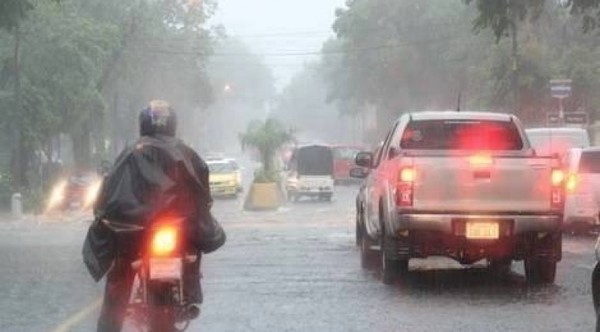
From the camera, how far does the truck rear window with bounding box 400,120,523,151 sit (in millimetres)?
13523

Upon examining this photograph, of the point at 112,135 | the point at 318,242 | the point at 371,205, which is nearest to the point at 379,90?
the point at 112,135

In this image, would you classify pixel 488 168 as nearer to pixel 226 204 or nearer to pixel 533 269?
pixel 533 269

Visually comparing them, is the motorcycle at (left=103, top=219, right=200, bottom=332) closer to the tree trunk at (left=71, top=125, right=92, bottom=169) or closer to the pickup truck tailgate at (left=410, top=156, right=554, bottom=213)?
the pickup truck tailgate at (left=410, top=156, right=554, bottom=213)

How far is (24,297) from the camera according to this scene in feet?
38.8

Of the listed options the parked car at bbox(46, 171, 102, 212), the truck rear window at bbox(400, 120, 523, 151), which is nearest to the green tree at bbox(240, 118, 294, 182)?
the parked car at bbox(46, 171, 102, 212)

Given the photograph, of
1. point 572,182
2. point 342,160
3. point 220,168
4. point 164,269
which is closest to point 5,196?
point 220,168

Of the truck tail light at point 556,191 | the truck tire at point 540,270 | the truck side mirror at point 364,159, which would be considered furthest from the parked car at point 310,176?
the truck tail light at point 556,191

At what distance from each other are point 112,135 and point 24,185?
23.9m

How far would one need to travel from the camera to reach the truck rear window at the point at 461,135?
13.5m

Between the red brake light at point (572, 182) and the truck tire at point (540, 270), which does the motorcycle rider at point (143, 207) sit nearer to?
the truck tire at point (540, 270)

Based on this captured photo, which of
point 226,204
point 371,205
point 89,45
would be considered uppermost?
point 89,45

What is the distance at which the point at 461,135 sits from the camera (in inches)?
544

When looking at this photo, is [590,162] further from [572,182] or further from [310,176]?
[310,176]

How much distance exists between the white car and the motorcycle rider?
49.0 feet
